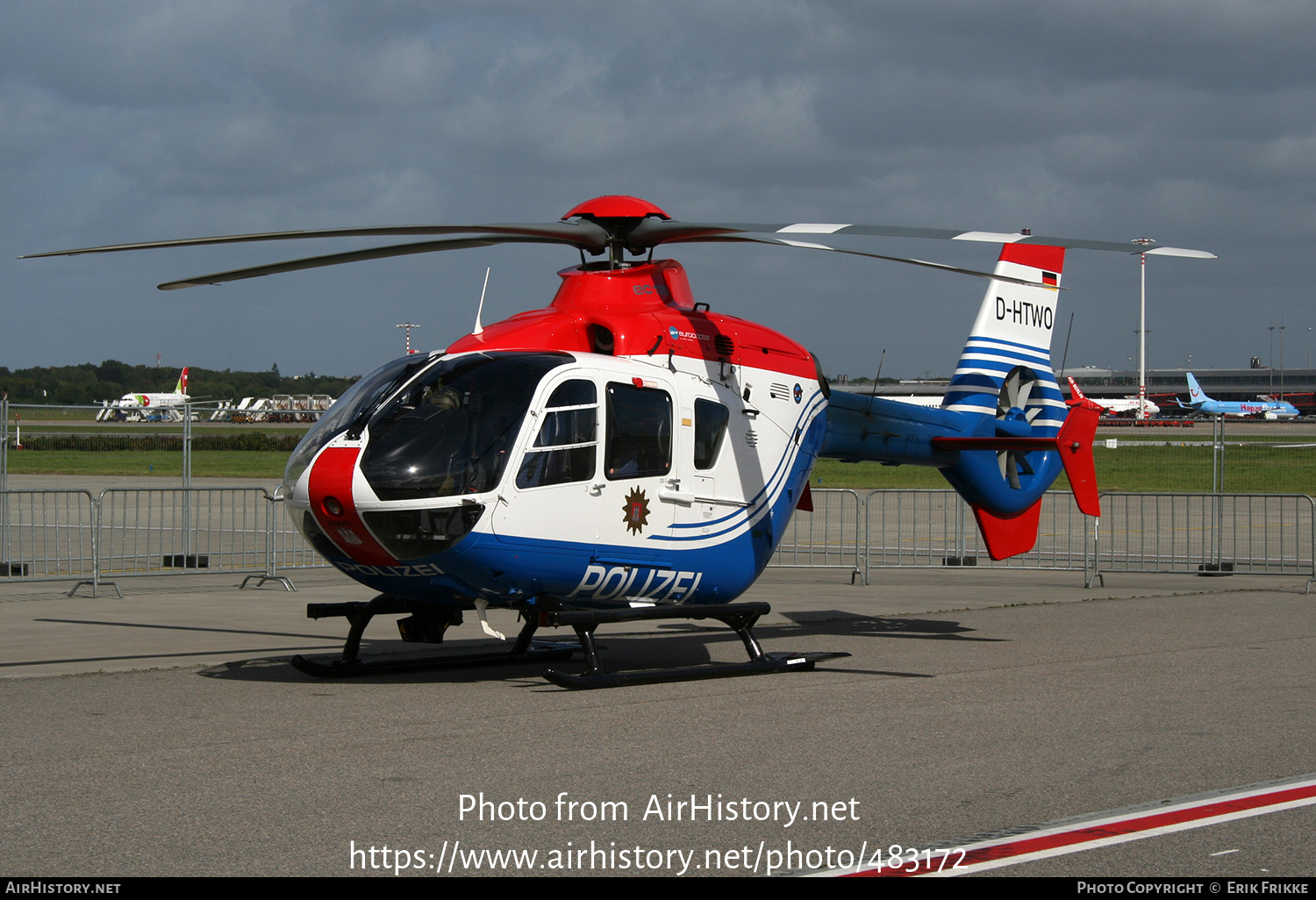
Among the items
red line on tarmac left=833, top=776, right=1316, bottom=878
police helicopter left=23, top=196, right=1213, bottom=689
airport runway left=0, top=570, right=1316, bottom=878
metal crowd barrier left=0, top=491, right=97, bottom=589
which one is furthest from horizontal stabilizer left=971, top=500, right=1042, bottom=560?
metal crowd barrier left=0, top=491, right=97, bottom=589

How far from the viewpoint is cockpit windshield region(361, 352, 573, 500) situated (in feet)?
24.6

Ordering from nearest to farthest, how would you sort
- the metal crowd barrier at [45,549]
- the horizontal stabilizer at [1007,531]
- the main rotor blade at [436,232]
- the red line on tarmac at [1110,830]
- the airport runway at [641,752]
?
the red line on tarmac at [1110,830] → the airport runway at [641,752] → the main rotor blade at [436,232] → the horizontal stabilizer at [1007,531] → the metal crowd barrier at [45,549]

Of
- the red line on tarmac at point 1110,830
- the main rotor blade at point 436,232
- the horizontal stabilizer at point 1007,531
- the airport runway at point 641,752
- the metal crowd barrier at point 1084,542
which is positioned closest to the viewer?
the red line on tarmac at point 1110,830

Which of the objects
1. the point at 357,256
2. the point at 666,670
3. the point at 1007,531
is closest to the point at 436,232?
the point at 357,256

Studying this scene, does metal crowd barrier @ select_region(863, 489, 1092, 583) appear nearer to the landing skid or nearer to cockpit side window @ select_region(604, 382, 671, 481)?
the landing skid

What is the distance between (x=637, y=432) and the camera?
847cm

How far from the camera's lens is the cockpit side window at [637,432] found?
8320 mm

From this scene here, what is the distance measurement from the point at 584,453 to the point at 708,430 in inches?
47.6

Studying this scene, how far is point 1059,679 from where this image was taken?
346 inches

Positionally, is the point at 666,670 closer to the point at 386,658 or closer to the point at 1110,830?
the point at 386,658

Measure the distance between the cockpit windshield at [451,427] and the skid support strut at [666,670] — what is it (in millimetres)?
1164

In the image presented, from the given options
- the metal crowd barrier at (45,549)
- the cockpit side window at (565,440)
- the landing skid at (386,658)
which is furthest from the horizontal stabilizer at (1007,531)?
the metal crowd barrier at (45,549)

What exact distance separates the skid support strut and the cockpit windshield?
116 cm

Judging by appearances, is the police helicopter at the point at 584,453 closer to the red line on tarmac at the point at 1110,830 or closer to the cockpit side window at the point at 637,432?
the cockpit side window at the point at 637,432
